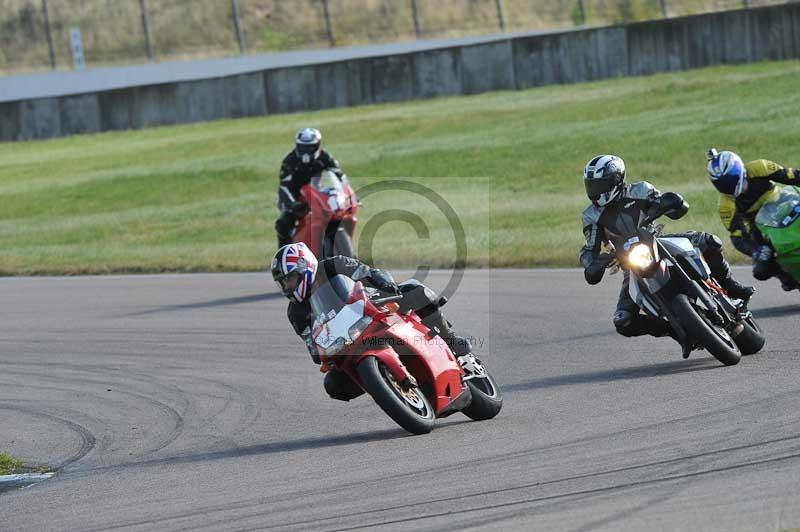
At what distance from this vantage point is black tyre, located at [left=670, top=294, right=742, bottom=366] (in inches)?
368

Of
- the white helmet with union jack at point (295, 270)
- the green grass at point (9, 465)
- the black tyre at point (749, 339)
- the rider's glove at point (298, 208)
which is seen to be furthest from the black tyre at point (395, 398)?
the rider's glove at point (298, 208)

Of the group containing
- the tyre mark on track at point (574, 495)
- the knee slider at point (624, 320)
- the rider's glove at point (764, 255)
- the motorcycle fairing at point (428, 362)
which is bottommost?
the knee slider at point (624, 320)

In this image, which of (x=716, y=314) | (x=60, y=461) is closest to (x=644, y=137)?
(x=716, y=314)

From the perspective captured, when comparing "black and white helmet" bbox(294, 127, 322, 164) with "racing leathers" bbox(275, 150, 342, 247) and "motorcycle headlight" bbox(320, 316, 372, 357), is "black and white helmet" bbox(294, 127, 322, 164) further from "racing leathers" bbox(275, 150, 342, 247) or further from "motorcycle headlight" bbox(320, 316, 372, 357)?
"motorcycle headlight" bbox(320, 316, 372, 357)

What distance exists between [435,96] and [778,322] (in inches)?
904

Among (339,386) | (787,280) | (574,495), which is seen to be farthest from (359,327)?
(787,280)

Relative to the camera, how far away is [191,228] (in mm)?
24828

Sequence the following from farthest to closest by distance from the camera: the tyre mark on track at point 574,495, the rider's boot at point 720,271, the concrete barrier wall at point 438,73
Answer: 1. the concrete barrier wall at point 438,73
2. the rider's boot at point 720,271
3. the tyre mark on track at point 574,495

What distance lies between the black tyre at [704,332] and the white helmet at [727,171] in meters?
1.82

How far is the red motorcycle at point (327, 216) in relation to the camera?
15578mm

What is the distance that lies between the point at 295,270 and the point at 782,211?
4.73 metres

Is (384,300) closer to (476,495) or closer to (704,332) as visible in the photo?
(476,495)

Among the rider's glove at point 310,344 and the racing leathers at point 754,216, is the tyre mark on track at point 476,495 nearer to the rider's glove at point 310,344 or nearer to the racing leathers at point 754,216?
the rider's glove at point 310,344
